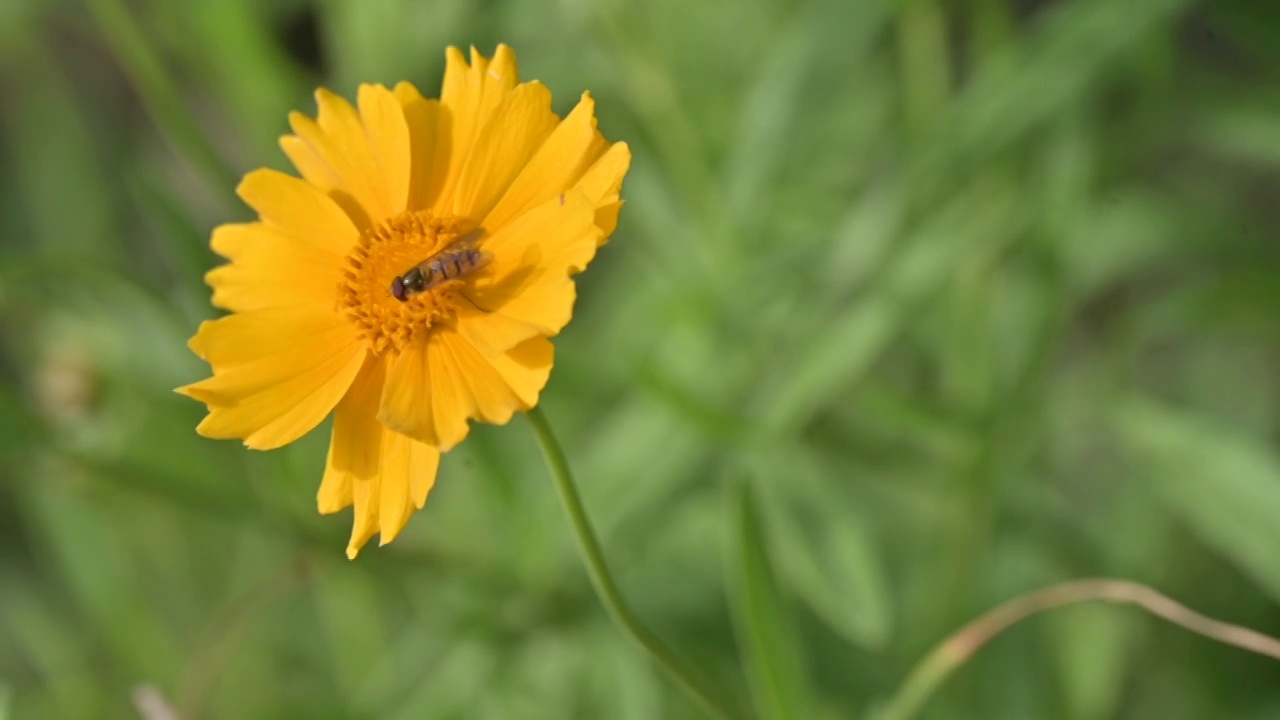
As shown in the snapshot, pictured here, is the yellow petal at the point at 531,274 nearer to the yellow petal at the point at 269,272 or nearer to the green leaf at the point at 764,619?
the yellow petal at the point at 269,272

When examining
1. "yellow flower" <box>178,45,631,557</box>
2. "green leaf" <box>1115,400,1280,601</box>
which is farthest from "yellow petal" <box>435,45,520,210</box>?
"green leaf" <box>1115,400,1280,601</box>

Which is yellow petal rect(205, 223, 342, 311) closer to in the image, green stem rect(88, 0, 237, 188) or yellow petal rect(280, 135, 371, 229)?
yellow petal rect(280, 135, 371, 229)

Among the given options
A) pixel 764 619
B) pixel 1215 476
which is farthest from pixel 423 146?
pixel 1215 476

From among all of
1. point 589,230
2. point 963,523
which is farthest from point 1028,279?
point 589,230

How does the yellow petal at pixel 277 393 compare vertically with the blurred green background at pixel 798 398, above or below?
above

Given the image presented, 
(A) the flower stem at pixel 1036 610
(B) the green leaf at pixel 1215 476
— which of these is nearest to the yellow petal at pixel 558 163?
(A) the flower stem at pixel 1036 610
